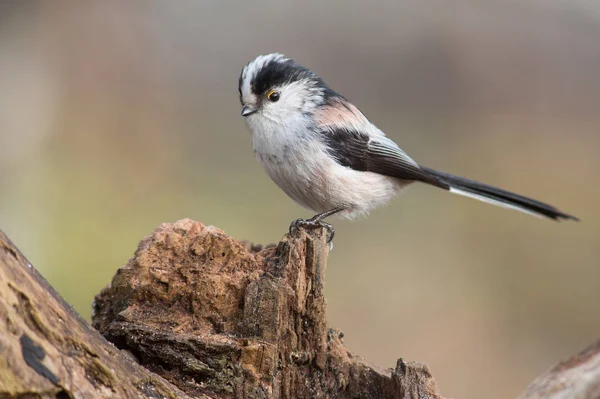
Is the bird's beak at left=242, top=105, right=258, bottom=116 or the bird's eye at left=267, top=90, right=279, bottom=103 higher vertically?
the bird's eye at left=267, top=90, right=279, bottom=103

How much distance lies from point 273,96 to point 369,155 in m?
0.79

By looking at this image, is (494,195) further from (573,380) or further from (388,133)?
(388,133)

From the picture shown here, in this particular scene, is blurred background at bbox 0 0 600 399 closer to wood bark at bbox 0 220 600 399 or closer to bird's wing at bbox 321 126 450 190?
bird's wing at bbox 321 126 450 190

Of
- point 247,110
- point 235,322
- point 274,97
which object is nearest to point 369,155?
point 274,97

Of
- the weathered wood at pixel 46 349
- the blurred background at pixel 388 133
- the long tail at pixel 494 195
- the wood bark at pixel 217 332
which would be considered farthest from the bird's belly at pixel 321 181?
the blurred background at pixel 388 133

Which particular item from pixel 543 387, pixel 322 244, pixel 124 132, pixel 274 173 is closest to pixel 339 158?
pixel 274 173

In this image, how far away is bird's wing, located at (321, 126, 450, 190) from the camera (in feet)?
14.6

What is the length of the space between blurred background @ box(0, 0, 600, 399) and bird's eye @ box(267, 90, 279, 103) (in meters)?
2.85

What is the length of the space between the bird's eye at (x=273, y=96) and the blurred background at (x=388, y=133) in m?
2.85

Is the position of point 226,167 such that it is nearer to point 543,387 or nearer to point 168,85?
point 168,85

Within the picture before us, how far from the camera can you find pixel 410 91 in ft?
29.2

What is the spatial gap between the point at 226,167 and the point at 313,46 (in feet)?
7.15

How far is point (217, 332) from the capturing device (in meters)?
2.83

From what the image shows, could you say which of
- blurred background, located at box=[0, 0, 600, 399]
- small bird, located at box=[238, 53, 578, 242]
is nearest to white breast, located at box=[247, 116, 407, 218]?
small bird, located at box=[238, 53, 578, 242]
